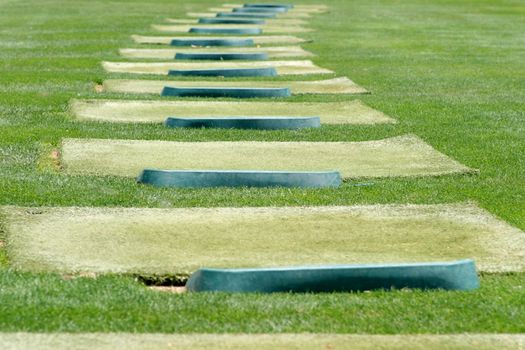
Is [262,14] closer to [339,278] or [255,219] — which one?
[255,219]

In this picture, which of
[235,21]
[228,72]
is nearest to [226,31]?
[235,21]

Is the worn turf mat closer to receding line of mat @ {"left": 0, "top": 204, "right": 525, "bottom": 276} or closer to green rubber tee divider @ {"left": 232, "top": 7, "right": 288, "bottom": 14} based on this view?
green rubber tee divider @ {"left": 232, "top": 7, "right": 288, "bottom": 14}

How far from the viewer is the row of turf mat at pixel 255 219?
212 inches

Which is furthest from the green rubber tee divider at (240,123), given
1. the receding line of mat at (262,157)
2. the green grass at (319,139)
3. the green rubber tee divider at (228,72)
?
the green rubber tee divider at (228,72)

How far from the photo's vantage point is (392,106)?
11500 mm

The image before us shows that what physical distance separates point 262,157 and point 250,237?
2554 mm

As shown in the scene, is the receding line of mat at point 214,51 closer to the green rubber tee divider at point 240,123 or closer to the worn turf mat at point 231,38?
the worn turf mat at point 231,38

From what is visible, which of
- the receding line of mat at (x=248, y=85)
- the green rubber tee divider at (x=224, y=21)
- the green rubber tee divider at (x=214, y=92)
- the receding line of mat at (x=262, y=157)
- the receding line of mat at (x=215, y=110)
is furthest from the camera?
the green rubber tee divider at (x=224, y=21)

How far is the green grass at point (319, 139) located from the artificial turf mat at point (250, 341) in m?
0.09

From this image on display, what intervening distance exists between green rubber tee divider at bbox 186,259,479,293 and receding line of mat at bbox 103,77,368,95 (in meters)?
7.55

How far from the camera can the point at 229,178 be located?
7605mm

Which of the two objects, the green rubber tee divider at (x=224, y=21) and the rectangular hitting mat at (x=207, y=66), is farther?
the green rubber tee divider at (x=224, y=21)

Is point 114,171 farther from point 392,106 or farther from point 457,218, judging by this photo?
point 392,106

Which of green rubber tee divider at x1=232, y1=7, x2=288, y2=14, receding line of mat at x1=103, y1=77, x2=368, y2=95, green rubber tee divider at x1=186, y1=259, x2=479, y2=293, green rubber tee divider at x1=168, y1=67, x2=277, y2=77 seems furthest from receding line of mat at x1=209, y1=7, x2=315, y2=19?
green rubber tee divider at x1=186, y1=259, x2=479, y2=293
